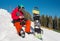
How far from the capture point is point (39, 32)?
13.4m

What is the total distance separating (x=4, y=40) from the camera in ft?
34.5

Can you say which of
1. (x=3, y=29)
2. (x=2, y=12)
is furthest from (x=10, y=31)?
(x=2, y=12)

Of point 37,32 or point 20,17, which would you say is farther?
point 37,32

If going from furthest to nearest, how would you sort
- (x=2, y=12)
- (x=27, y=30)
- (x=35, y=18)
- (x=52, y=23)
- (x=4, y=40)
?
(x=52, y=23), (x=2, y=12), (x=35, y=18), (x=27, y=30), (x=4, y=40)

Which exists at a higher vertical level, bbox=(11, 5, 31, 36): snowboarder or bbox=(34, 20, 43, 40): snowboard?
bbox=(11, 5, 31, 36): snowboarder

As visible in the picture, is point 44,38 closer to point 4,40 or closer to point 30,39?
point 30,39

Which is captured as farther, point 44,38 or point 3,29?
point 44,38

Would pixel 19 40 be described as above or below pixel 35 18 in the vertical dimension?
below

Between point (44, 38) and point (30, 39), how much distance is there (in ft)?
4.91

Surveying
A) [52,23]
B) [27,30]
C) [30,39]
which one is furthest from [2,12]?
[52,23]

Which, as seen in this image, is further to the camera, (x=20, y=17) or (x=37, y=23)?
(x=37, y=23)

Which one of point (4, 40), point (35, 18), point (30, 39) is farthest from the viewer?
point (35, 18)

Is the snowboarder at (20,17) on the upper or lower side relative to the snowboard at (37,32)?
upper

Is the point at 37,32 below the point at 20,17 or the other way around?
below
